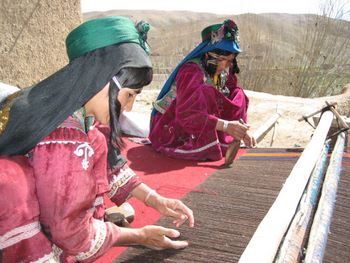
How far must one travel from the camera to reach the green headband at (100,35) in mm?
1263

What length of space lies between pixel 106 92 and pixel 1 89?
393 mm

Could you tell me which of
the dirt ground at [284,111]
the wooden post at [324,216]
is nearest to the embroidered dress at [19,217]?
the wooden post at [324,216]

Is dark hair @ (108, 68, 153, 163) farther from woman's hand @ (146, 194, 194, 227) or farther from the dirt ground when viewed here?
the dirt ground

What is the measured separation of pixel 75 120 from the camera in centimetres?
127

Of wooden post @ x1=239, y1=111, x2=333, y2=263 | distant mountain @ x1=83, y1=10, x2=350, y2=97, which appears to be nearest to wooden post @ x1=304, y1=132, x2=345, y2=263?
wooden post @ x1=239, y1=111, x2=333, y2=263

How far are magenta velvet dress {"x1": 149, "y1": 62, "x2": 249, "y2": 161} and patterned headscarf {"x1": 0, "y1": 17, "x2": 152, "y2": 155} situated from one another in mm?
2000

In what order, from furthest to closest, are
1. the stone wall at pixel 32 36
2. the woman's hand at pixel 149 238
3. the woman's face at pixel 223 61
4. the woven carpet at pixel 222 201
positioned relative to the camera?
the stone wall at pixel 32 36 < the woman's face at pixel 223 61 < the woven carpet at pixel 222 201 < the woman's hand at pixel 149 238

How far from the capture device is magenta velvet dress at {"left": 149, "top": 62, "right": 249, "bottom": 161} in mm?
3268

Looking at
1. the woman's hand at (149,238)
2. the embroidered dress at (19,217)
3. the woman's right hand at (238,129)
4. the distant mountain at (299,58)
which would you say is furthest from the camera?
the distant mountain at (299,58)

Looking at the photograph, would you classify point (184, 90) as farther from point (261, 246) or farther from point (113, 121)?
point (261, 246)

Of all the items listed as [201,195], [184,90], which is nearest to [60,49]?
[184,90]

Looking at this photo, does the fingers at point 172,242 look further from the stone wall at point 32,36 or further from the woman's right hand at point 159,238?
the stone wall at point 32,36

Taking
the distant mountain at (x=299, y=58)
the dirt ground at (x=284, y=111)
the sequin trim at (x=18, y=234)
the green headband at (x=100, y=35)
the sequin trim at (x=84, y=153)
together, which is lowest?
the dirt ground at (x=284, y=111)

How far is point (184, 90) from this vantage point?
3.33 meters
